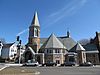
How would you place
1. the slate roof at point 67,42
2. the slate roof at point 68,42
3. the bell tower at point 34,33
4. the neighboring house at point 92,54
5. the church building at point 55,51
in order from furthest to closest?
1. the slate roof at point 67,42
2. the slate roof at point 68,42
3. the bell tower at point 34,33
4. the neighboring house at point 92,54
5. the church building at point 55,51

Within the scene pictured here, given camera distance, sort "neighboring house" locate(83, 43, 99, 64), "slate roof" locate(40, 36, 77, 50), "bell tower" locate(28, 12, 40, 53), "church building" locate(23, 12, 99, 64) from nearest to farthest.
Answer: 1. "church building" locate(23, 12, 99, 64)
2. "neighboring house" locate(83, 43, 99, 64)
3. "bell tower" locate(28, 12, 40, 53)
4. "slate roof" locate(40, 36, 77, 50)

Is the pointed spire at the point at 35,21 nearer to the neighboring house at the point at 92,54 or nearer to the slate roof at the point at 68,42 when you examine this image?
the slate roof at the point at 68,42

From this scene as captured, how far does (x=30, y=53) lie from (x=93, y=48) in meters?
25.3

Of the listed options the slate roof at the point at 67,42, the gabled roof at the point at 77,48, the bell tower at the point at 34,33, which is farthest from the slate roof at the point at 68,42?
the bell tower at the point at 34,33

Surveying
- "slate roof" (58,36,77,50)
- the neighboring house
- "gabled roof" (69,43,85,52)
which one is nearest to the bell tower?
"slate roof" (58,36,77,50)

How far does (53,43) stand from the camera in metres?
70.9

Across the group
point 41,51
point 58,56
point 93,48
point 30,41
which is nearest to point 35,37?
point 30,41

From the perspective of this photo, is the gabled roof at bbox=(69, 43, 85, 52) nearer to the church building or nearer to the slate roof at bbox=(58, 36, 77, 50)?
the church building

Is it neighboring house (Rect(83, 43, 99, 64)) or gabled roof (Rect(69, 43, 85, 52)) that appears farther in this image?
neighboring house (Rect(83, 43, 99, 64))

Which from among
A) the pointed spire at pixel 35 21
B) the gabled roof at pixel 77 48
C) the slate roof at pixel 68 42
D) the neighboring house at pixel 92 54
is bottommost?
the neighboring house at pixel 92 54

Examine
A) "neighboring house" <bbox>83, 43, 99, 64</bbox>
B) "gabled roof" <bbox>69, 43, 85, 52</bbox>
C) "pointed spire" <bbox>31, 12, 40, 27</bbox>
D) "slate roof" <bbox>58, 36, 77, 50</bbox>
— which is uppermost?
"pointed spire" <bbox>31, 12, 40, 27</bbox>

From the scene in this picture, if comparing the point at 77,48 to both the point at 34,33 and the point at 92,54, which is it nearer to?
the point at 92,54

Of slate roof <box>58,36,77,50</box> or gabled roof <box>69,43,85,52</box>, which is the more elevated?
slate roof <box>58,36,77,50</box>

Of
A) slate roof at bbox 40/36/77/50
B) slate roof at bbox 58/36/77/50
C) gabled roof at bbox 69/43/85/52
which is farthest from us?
slate roof at bbox 40/36/77/50
